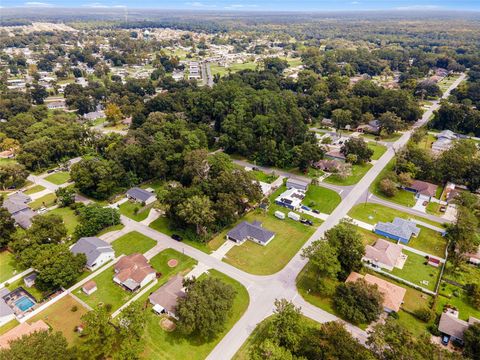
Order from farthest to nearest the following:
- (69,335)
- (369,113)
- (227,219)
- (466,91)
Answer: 1. (466,91)
2. (369,113)
3. (227,219)
4. (69,335)

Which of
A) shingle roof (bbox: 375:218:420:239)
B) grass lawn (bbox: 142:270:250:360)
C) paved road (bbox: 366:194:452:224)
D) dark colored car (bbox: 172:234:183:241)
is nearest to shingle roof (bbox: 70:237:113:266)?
dark colored car (bbox: 172:234:183:241)

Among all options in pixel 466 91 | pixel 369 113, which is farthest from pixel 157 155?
pixel 466 91

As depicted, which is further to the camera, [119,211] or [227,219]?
[119,211]

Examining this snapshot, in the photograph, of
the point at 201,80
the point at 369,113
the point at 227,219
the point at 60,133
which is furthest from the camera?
the point at 201,80

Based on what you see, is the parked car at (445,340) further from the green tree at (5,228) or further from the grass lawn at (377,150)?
the green tree at (5,228)

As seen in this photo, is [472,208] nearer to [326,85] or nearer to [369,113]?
[369,113]

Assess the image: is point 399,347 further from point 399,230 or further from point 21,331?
point 21,331

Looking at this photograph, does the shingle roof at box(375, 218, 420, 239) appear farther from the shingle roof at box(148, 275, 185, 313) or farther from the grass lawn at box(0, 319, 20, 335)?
the grass lawn at box(0, 319, 20, 335)
